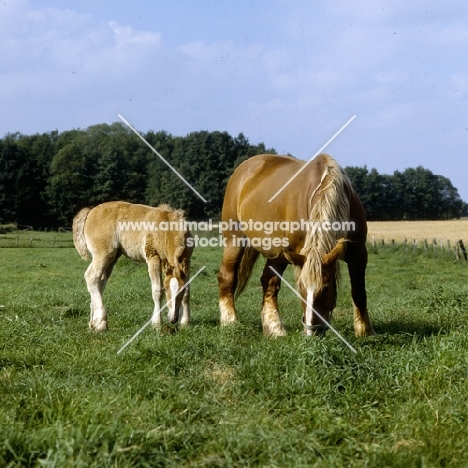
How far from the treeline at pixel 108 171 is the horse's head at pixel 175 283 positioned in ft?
138

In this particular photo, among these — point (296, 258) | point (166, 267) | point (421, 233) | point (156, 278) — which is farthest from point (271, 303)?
point (421, 233)

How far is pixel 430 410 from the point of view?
4.34 meters

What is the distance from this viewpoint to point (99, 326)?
26.6ft

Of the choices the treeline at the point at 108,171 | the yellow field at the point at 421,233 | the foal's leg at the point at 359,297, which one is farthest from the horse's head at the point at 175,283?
the treeline at the point at 108,171

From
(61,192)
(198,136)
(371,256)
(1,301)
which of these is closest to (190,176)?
(198,136)

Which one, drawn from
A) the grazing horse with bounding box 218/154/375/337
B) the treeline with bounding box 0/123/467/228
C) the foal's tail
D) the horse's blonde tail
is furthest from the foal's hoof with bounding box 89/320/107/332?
the treeline with bounding box 0/123/467/228

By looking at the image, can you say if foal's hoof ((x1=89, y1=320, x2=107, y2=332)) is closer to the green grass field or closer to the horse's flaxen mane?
the green grass field

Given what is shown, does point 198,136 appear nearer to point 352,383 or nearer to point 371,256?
point 371,256

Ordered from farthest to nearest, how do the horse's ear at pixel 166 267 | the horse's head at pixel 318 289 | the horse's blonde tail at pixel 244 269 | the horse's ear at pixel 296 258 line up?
the horse's blonde tail at pixel 244 269 < the horse's ear at pixel 166 267 < the horse's ear at pixel 296 258 < the horse's head at pixel 318 289

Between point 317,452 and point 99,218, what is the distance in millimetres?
6198

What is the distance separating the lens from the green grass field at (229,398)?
11.4 feet

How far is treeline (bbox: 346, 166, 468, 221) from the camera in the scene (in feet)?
227

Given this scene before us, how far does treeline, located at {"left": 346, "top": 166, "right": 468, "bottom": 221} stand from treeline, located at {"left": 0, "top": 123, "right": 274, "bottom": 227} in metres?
18.7

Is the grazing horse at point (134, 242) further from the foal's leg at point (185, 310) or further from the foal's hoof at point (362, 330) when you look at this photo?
the foal's hoof at point (362, 330)
